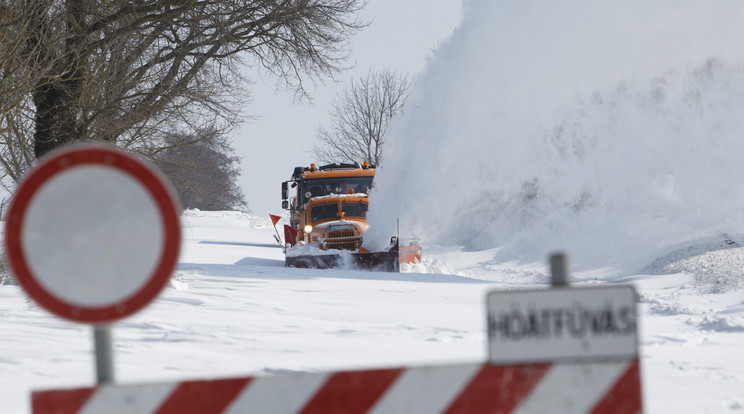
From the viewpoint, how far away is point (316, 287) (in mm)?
11977

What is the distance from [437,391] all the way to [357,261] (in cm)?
1369

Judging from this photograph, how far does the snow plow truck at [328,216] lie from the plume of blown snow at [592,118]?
546mm

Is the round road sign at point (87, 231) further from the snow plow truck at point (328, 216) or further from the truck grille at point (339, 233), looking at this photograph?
the truck grille at point (339, 233)

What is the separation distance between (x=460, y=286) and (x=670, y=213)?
25.9ft

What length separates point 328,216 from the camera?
18.2m

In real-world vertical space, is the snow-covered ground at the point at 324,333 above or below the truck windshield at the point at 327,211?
below

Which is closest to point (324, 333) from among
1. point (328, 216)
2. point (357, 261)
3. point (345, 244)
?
point (357, 261)

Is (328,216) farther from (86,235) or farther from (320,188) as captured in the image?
(86,235)

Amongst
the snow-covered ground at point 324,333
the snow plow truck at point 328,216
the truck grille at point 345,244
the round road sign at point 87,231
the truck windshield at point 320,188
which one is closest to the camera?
the round road sign at point 87,231

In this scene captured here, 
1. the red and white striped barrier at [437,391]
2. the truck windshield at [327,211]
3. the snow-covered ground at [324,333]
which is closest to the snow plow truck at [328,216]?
the truck windshield at [327,211]

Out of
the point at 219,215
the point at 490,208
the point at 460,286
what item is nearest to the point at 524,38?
the point at 460,286

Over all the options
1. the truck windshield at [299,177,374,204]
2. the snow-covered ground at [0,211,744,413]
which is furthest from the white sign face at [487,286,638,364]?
the truck windshield at [299,177,374,204]

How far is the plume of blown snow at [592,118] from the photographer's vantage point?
17.9 metres

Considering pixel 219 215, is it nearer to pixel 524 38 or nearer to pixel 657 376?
pixel 524 38
